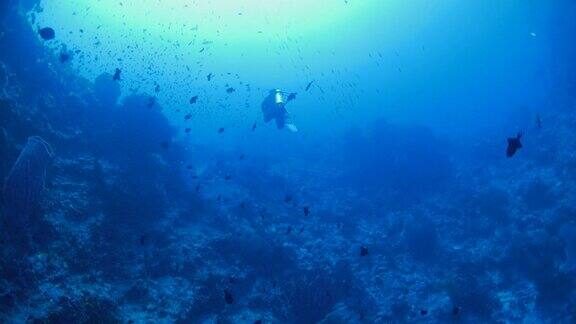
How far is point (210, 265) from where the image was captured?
13203 mm

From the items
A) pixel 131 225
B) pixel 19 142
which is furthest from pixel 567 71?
pixel 19 142

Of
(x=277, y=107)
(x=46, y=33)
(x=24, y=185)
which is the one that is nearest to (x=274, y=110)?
(x=277, y=107)

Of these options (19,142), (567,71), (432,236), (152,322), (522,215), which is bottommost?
(152,322)

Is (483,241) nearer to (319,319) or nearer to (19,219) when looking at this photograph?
(319,319)

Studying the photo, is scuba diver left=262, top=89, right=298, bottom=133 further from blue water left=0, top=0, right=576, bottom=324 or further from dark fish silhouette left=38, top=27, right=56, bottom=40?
dark fish silhouette left=38, top=27, right=56, bottom=40

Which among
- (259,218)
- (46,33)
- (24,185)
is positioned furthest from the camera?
(259,218)

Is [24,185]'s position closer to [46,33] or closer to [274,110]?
[46,33]

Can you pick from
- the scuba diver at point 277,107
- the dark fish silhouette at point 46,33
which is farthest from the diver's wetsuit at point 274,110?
the dark fish silhouette at point 46,33

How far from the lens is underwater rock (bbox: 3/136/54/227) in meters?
10.5

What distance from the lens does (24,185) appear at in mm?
10672

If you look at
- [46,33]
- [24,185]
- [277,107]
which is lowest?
[24,185]

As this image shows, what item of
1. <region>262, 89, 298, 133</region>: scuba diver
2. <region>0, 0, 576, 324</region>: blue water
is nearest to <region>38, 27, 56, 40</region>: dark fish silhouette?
<region>0, 0, 576, 324</region>: blue water

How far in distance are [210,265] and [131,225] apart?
3326 millimetres

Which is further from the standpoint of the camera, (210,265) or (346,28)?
(346,28)
